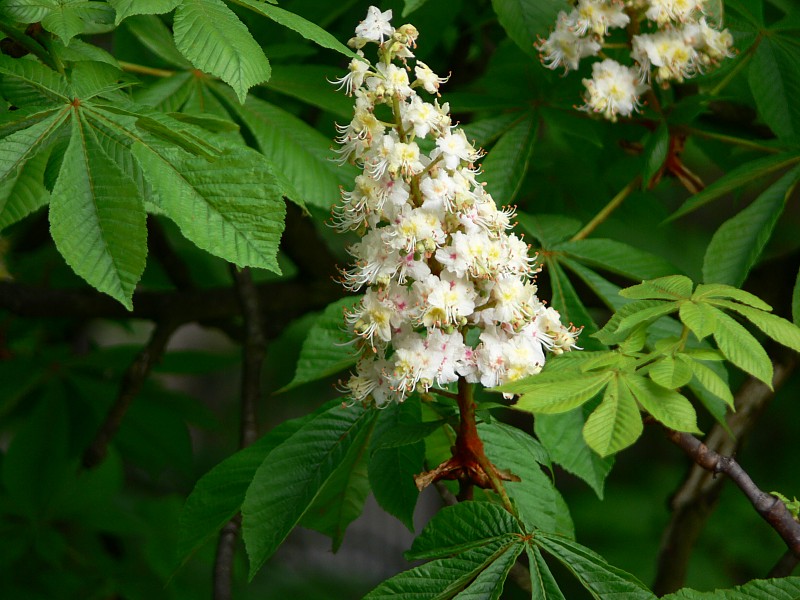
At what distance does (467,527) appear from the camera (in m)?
0.86

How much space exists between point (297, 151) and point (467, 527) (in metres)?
0.63

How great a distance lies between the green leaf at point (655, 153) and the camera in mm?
1246

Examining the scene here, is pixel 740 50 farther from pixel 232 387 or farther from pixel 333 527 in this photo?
pixel 232 387

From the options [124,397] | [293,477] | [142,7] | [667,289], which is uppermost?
[142,7]

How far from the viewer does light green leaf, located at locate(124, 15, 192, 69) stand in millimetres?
1207

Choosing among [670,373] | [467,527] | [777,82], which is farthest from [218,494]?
[777,82]

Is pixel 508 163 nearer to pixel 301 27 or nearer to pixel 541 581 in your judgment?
pixel 301 27

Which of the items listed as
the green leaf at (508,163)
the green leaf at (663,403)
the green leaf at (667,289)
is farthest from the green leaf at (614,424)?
the green leaf at (508,163)

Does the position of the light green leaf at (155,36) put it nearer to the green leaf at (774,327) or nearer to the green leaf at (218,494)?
the green leaf at (218,494)

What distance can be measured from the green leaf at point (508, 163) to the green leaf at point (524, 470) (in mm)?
375

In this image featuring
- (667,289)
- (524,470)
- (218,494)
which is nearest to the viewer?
(667,289)

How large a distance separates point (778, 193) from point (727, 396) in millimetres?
525

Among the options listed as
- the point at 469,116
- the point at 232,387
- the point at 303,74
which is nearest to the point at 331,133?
the point at 303,74

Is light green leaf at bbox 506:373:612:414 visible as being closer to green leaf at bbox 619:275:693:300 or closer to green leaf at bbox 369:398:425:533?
green leaf at bbox 619:275:693:300
